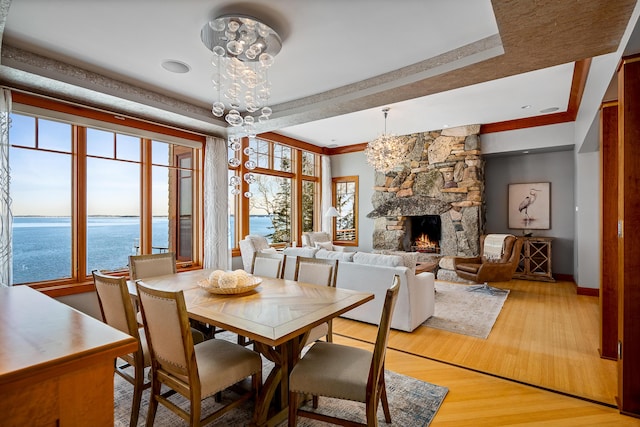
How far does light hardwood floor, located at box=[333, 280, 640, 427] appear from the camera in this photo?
6.92ft

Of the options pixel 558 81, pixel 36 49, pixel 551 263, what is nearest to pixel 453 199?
pixel 551 263

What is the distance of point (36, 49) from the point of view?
2.84 m

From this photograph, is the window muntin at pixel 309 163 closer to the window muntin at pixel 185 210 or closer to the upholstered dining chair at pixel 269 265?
the window muntin at pixel 185 210

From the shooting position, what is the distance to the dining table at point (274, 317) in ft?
5.54

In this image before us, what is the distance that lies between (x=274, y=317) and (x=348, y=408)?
92cm

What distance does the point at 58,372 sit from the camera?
31.2 inches

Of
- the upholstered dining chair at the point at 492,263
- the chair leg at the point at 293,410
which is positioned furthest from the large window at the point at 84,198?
the upholstered dining chair at the point at 492,263

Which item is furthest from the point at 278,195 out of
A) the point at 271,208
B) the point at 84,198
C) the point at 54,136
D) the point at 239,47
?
the point at 239,47

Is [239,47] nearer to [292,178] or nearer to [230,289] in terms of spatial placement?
[230,289]

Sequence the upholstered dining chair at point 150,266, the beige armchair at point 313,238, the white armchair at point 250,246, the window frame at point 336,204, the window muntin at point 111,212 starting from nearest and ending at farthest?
the upholstered dining chair at point 150,266 → the window muntin at point 111,212 → the white armchair at point 250,246 → the beige armchair at point 313,238 → the window frame at point 336,204

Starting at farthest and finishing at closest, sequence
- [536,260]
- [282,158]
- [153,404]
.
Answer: [282,158], [536,260], [153,404]

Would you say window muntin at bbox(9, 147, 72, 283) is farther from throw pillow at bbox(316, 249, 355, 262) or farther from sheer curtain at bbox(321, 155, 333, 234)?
sheer curtain at bbox(321, 155, 333, 234)

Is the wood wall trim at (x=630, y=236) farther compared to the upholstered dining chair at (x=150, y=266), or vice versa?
the upholstered dining chair at (x=150, y=266)

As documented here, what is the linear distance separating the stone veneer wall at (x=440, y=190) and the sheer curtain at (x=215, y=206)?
3.75 meters
